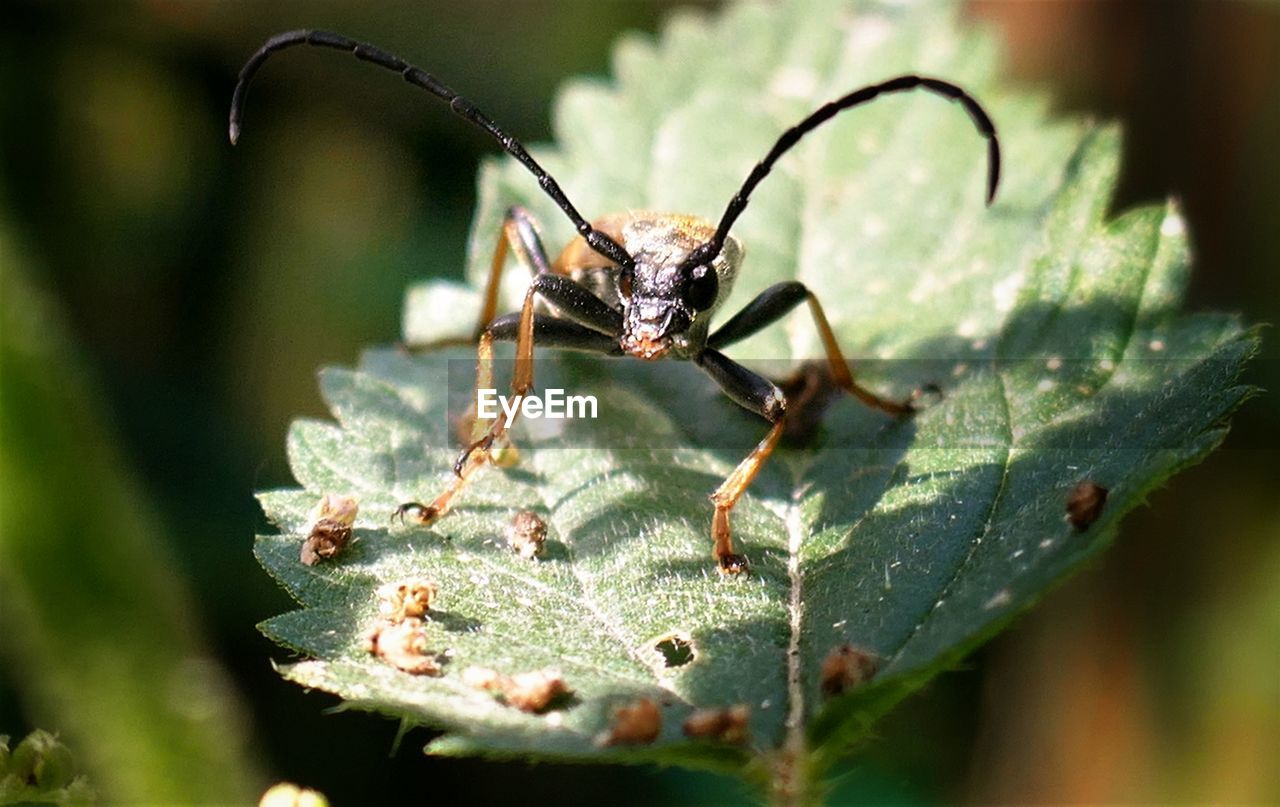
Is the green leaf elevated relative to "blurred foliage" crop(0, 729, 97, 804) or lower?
Answer: elevated

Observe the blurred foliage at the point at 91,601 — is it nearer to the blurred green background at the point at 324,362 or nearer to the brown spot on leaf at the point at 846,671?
the blurred green background at the point at 324,362

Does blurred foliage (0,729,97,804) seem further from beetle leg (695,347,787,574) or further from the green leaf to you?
beetle leg (695,347,787,574)

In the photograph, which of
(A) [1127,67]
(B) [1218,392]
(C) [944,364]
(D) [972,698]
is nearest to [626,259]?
(C) [944,364]

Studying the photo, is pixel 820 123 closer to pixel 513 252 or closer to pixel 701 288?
pixel 701 288

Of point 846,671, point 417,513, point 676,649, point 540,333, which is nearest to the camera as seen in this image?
point 846,671

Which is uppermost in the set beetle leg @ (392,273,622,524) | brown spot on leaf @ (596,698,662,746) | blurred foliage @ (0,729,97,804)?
beetle leg @ (392,273,622,524)

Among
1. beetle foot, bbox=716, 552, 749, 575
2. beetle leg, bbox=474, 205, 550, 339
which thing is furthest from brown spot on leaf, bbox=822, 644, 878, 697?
beetle leg, bbox=474, 205, 550, 339

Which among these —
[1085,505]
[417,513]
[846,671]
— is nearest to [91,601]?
[417,513]
